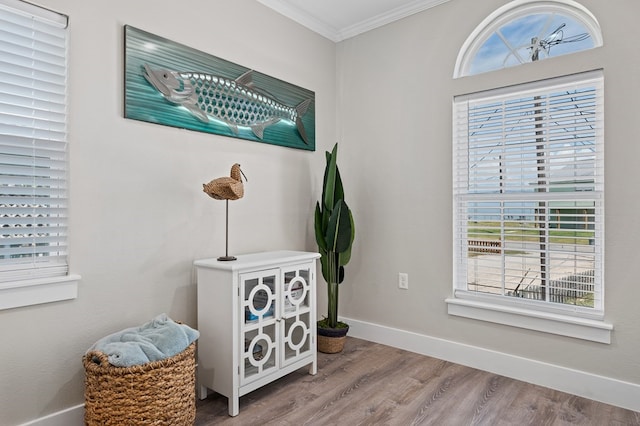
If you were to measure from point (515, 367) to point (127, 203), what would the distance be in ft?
8.39

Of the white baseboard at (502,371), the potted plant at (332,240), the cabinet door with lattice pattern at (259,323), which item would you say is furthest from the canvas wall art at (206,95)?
the white baseboard at (502,371)

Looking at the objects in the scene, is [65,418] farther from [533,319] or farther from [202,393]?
[533,319]

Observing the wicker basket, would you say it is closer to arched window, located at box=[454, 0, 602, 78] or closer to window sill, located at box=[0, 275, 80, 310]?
window sill, located at box=[0, 275, 80, 310]

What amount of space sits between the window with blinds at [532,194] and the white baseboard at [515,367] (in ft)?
1.21

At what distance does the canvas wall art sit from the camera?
210cm

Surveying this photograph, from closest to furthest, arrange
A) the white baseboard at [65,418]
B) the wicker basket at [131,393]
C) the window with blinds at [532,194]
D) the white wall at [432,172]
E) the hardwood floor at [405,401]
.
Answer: the wicker basket at [131,393], the white baseboard at [65,418], the hardwood floor at [405,401], the white wall at [432,172], the window with blinds at [532,194]

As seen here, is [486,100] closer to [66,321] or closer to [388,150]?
[388,150]

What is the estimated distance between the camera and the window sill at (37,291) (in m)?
1.67

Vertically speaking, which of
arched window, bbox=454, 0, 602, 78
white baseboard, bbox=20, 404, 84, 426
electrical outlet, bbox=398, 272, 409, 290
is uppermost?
arched window, bbox=454, 0, 602, 78

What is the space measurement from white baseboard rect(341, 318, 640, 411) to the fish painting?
1842 millimetres

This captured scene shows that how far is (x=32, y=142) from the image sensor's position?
5.80 ft

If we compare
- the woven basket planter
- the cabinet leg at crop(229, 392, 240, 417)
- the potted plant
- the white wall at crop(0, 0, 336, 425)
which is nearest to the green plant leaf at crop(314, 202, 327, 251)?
the potted plant

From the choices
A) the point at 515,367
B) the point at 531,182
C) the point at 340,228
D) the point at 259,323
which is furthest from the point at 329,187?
the point at 515,367

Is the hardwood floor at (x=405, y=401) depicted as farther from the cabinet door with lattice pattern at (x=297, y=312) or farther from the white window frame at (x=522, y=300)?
the white window frame at (x=522, y=300)
